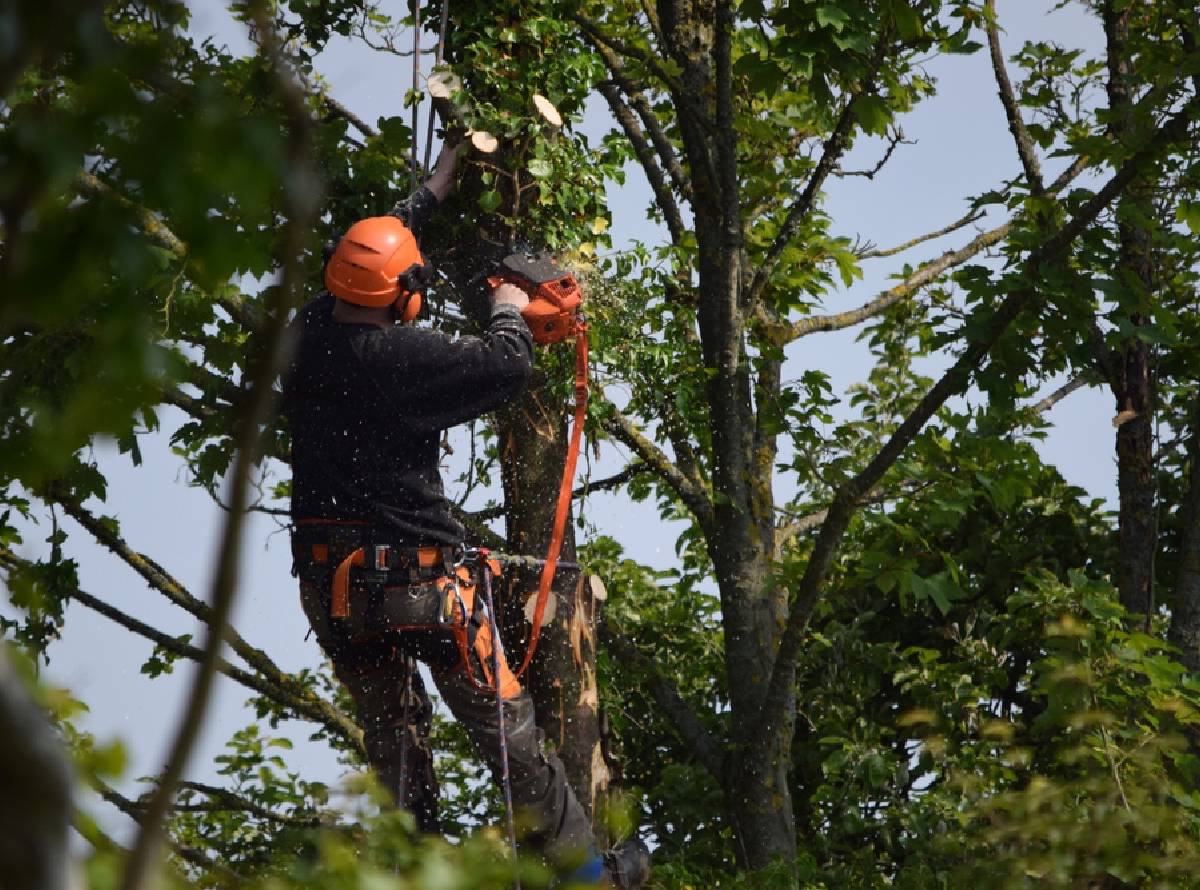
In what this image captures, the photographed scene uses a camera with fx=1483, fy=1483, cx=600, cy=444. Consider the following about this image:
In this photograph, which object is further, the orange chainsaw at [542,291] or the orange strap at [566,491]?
the orange strap at [566,491]

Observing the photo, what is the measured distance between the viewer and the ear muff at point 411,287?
187 inches

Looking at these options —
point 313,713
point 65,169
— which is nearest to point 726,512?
point 313,713

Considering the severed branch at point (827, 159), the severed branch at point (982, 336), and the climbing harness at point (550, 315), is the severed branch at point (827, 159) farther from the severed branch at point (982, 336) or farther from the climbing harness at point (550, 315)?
the climbing harness at point (550, 315)

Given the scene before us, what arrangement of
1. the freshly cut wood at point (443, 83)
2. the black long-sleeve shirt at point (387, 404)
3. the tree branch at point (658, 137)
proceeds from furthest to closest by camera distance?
the tree branch at point (658, 137) < the freshly cut wood at point (443, 83) < the black long-sleeve shirt at point (387, 404)

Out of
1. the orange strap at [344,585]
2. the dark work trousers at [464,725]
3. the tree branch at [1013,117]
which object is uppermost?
the tree branch at [1013,117]

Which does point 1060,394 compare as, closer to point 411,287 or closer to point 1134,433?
point 1134,433

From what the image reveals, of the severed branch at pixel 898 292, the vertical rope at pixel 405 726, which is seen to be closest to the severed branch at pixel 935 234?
the severed branch at pixel 898 292

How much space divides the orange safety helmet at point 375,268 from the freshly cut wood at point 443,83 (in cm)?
104

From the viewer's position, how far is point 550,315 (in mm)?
5051

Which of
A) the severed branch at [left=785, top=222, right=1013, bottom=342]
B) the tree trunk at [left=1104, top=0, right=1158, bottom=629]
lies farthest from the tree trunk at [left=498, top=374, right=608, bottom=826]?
the tree trunk at [left=1104, top=0, right=1158, bottom=629]

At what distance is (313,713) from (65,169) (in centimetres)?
574

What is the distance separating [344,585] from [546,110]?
209cm

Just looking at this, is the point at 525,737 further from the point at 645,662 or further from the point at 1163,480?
the point at 1163,480

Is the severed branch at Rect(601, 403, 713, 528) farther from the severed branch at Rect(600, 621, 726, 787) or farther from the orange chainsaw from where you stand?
the orange chainsaw
